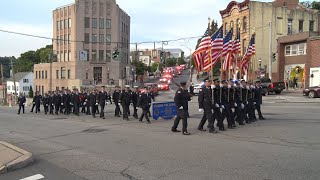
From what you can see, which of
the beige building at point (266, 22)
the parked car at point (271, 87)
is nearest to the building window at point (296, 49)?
the beige building at point (266, 22)

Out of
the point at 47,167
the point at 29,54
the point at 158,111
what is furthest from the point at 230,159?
the point at 29,54

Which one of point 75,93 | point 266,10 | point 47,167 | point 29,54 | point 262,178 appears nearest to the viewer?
point 262,178

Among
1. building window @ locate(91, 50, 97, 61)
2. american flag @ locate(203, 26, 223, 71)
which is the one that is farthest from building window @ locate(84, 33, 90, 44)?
american flag @ locate(203, 26, 223, 71)

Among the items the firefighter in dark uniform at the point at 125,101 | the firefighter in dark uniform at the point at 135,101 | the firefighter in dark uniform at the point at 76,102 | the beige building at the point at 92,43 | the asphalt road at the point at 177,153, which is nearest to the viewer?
the asphalt road at the point at 177,153

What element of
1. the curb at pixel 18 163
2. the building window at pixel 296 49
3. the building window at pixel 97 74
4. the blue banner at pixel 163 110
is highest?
the building window at pixel 296 49

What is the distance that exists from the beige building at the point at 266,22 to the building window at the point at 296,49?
Result: 354cm

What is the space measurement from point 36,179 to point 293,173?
501 centimetres

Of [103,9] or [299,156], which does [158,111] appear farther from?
[103,9]

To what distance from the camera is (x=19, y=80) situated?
105125mm

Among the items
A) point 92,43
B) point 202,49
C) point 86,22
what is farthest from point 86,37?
point 202,49

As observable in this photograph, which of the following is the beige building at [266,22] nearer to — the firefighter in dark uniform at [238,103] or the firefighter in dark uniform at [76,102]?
the firefighter in dark uniform at [76,102]

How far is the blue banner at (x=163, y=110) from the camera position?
59.6 ft

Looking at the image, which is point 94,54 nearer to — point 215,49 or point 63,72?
point 63,72

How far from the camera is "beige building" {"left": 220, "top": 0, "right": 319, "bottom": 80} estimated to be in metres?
52.1
